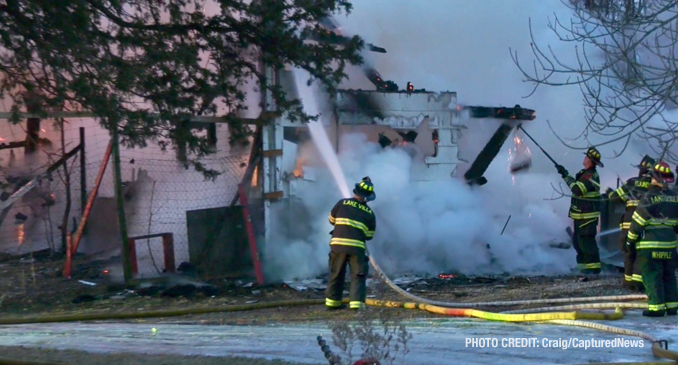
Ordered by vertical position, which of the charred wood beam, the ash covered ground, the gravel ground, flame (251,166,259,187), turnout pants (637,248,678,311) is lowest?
the ash covered ground

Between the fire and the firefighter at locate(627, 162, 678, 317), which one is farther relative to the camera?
→ the fire

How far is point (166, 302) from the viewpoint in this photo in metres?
9.67

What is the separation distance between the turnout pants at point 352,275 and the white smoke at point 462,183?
266 cm

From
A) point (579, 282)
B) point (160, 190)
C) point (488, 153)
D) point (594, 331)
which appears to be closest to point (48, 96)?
point (160, 190)

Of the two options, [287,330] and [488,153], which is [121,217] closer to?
[287,330]

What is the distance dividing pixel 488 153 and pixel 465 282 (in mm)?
3070

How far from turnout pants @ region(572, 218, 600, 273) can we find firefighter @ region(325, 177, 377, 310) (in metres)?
3.81

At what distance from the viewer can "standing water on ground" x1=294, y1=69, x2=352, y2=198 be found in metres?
11.9

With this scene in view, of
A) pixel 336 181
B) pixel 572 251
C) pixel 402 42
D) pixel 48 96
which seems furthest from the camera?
pixel 402 42

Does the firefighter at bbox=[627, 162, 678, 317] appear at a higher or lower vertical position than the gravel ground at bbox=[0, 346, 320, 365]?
higher

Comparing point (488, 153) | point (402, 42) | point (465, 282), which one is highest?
point (402, 42)

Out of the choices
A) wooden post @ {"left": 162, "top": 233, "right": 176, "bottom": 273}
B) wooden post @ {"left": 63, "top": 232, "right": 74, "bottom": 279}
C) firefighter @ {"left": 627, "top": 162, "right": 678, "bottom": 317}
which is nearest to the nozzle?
firefighter @ {"left": 627, "top": 162, "right": 678, "bottom": 317}

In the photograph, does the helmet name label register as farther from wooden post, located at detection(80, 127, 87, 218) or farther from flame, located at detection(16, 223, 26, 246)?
flame, located at detection(16, 223, 26, 246)

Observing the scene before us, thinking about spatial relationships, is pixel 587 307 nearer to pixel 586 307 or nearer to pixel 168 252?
pixel 586 307
